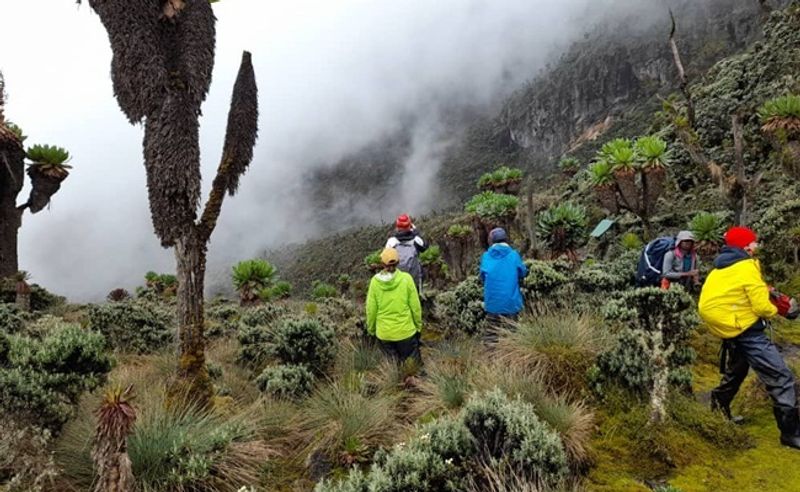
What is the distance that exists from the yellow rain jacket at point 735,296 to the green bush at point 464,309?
444cm

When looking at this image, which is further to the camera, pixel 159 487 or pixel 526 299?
pixel 526 299

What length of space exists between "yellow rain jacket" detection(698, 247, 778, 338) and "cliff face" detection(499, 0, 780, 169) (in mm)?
93722

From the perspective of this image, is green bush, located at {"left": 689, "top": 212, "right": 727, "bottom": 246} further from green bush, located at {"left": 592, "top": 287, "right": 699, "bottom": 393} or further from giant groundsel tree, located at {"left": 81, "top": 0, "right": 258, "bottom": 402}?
giant groundsel tree, located at {"left": 81, "top": 0, "right": 258, "bottom": 402}

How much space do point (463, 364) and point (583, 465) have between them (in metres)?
2.15

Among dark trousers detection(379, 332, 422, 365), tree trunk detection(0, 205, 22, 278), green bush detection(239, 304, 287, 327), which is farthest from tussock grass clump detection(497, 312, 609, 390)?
tree trunk detection(0, 205, 22, 278)

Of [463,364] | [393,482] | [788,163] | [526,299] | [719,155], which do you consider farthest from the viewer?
[719,155]

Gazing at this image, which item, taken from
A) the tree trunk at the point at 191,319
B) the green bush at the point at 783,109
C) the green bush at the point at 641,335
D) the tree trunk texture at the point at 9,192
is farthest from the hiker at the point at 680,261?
the tree trunk texture at the point at 9,192

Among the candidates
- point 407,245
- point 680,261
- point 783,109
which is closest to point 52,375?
point 407,245

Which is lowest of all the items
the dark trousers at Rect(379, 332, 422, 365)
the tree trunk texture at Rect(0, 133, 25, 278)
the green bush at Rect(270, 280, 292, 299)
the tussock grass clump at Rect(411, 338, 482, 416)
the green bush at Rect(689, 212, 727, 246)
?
the tussock grass clump at Rect(411, 338, 482, 416)

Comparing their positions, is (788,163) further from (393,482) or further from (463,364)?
(393,482)

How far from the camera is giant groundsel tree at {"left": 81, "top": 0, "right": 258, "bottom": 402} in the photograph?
19.4 ft

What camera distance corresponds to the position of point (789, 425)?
4.75m

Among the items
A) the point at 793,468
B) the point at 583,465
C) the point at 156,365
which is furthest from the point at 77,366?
the point at 793,468

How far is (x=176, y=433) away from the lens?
459 cm
